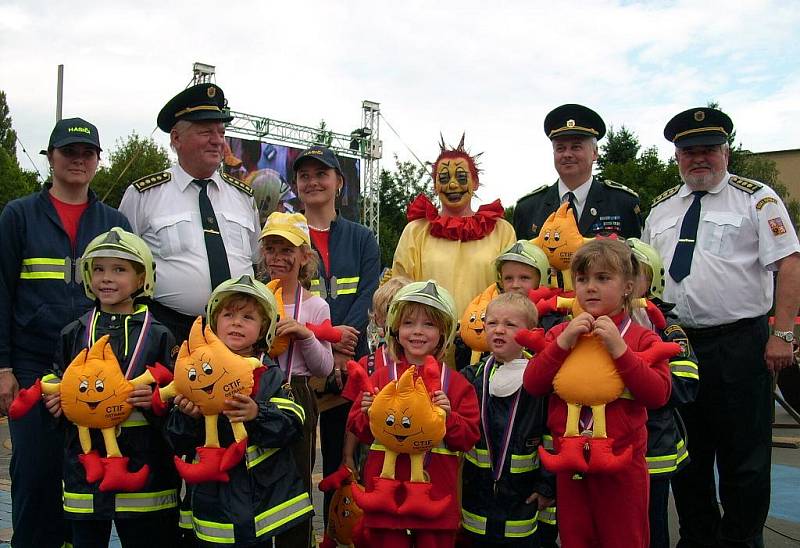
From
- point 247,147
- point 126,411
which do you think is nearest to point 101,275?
point 126,411

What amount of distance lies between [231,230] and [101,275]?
91 cm

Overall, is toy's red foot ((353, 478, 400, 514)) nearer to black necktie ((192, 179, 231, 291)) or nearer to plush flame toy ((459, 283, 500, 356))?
plush flame toy ((459, 283, 500, 356))

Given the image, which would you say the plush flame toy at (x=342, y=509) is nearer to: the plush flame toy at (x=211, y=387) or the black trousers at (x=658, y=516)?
the plush flame toy at (x=211, y=387)

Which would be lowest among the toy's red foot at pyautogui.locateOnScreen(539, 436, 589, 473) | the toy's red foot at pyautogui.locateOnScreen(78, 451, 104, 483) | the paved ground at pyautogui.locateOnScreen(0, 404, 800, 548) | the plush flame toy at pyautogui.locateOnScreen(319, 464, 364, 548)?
the paved ground at pyautogui.locateOnScreen(0, 404, 800, 548)

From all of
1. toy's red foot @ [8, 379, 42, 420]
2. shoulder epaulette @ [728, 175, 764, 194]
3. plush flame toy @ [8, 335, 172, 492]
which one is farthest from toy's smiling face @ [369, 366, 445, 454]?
shoulder epaulette @ [728, 175, 764, 194]

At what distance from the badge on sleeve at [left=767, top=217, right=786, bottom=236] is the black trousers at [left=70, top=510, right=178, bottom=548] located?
3593 millimetres

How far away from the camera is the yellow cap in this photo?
3871 millimetres

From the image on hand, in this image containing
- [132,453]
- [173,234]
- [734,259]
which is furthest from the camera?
[734,259]

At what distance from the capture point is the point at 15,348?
12.4 feet

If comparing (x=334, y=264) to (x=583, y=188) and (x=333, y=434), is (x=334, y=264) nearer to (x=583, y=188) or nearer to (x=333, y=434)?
(x=333, y=434)

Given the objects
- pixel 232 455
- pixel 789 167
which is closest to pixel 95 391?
pixel 232 455

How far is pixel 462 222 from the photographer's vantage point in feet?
15.0

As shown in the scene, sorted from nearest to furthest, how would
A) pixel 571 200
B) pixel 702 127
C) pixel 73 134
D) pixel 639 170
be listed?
1. pixel 73 134
2. pixel 702 127
3. pixel 571 200
4. pixel 639 170

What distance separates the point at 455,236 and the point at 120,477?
7.69 ft
